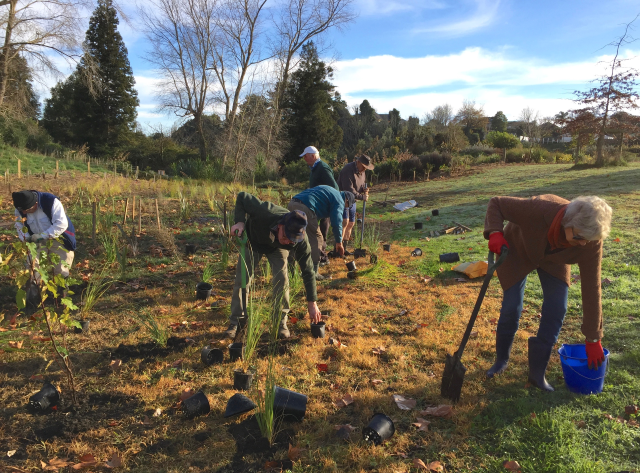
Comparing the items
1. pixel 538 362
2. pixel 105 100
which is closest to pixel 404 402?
pixel 538 362

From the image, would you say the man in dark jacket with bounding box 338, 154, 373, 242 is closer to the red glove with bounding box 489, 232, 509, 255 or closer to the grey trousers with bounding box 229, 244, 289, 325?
the grey trousers with bounding box 229, 244, 289, 325

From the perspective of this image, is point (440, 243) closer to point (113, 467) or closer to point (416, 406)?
point (416, 406)

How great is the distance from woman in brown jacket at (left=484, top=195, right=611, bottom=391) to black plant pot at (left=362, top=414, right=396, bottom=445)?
1.17 m

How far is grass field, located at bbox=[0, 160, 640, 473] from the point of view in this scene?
245 centimetres

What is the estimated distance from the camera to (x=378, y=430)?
2.54 m

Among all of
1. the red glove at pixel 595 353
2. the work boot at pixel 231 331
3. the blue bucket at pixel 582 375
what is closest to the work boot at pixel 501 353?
the blue bucket at pixel 582 375

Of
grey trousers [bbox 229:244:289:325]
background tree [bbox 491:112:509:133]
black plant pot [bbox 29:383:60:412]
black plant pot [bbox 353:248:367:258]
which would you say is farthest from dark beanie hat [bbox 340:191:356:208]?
background tree [bbox 491:112:509:133]

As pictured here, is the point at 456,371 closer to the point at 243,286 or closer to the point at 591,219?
the point at 591,219

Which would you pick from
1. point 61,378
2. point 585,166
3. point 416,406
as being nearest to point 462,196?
point 585,166

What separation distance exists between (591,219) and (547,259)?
0.60m

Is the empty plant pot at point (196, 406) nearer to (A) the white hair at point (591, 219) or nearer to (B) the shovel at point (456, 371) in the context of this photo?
(B) the shovel at point (456, 371)

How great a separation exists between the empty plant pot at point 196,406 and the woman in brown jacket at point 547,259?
7.48ft

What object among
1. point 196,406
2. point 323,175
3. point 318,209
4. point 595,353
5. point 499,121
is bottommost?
point 196,406

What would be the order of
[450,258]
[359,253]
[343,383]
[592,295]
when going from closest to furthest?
[592,295], [343,383], [450,258], [359,253]
